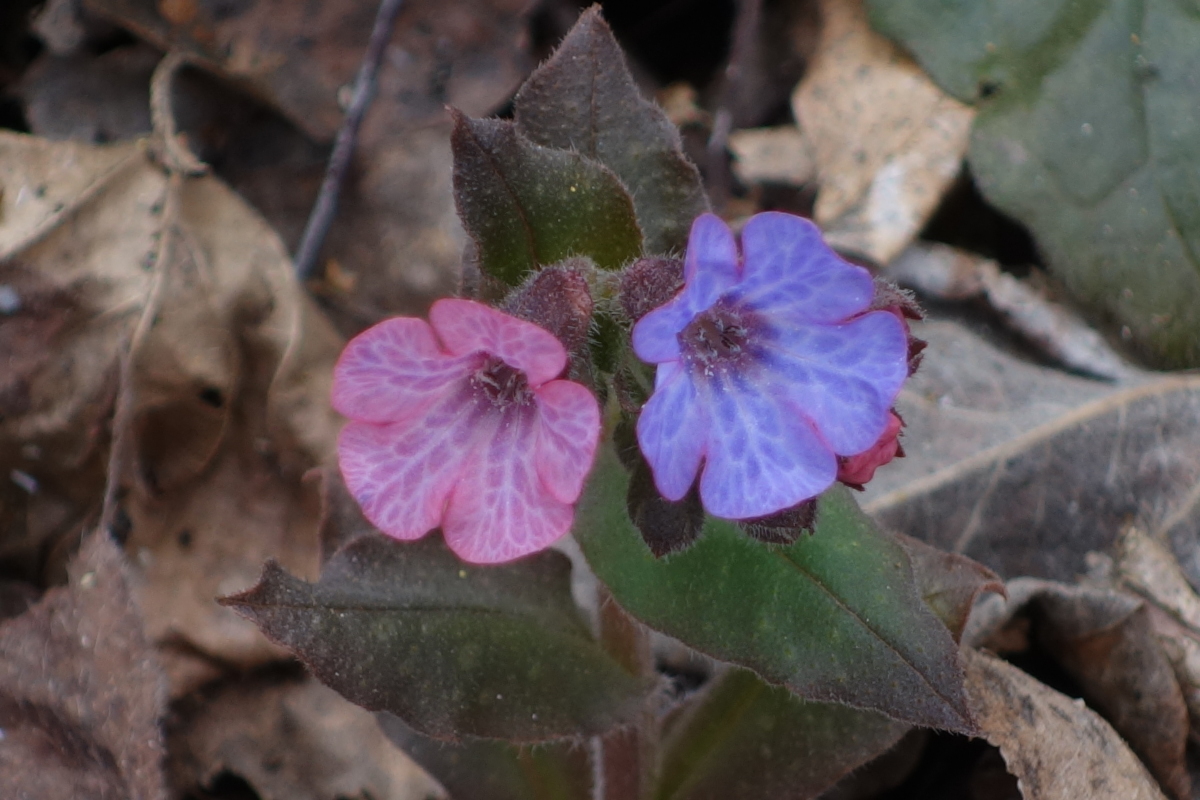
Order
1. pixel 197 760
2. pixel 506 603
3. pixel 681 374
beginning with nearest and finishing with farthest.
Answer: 1. pixel 681 374
2. pixel 506 603
3. pixel 197 760

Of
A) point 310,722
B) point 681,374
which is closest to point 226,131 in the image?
point 310,722

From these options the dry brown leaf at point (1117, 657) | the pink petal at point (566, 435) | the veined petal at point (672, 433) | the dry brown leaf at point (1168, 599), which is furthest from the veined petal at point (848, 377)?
the dry brown leaf at point (1168, 599)

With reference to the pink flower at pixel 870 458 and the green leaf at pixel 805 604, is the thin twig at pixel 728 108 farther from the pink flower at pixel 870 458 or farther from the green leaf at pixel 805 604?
the pink flower at pixel 870 458

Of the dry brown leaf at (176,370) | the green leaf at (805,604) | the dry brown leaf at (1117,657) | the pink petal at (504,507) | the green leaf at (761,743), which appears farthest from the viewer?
the dry brown leaf at (176,370)

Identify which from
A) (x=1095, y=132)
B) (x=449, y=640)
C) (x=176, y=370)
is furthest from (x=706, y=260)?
(x=1095, y=132)

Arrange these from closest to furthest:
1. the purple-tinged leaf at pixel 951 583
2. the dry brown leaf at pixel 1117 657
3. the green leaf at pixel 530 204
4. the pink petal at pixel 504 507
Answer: the pink petal at pixel 504 507, the green leaf at pixel 530 204, the purple-tinged leaf at pixel 951 583, the dry brown leaf at pixel 1117 657

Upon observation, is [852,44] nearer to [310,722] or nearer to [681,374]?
[681,374]

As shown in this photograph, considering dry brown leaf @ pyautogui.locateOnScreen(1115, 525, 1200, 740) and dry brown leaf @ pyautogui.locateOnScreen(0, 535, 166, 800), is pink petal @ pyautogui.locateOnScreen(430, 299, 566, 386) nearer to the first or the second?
dry brown leaf @ pyautogui.locateOnScreen(0, 535, 166, 800)
